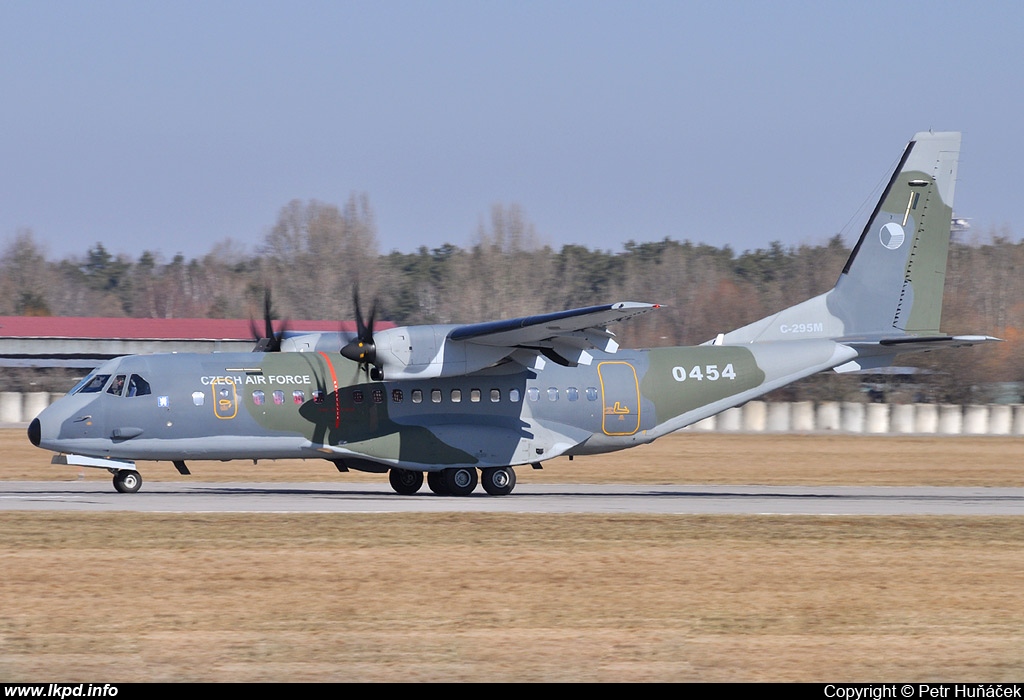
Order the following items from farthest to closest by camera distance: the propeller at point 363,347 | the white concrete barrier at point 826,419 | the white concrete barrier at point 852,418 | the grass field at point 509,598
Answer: the white concrete barrier at point 852,418
the white concrete barrier at point 826,419
the propeller at point 363,347
the grass field at point 509,598

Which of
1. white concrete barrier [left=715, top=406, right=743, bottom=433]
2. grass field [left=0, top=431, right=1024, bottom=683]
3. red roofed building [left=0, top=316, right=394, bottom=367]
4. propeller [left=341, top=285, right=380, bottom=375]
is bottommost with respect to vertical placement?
grass field [left=0, top=431, right=1024, bottom=683]

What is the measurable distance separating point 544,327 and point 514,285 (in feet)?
207

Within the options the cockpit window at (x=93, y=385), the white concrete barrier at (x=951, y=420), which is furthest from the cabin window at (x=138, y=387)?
the white concrete barrier at (x=951, y=420)

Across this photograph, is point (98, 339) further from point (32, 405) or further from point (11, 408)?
point (32, 405)

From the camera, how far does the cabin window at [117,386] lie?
71.2 feet

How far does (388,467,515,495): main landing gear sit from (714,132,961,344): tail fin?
223 inches

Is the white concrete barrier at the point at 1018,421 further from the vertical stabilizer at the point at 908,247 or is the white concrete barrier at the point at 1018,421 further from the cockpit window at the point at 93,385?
the cockpit window at the point at 93,385

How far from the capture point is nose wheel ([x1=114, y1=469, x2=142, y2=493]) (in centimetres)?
2236

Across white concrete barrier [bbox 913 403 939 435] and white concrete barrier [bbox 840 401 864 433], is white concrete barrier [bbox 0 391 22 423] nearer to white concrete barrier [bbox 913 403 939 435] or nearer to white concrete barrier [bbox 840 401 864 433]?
white concrete barrier [bbox 840 401 864 433]

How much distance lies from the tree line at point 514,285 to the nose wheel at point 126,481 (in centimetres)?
4265

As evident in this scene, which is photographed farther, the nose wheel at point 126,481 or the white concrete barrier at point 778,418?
the white concrete barrier at point 778,418

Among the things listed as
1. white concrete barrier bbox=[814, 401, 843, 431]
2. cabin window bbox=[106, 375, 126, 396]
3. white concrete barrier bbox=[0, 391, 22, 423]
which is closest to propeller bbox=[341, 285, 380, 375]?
cabin window bbox=[106, 375, 126, 396]

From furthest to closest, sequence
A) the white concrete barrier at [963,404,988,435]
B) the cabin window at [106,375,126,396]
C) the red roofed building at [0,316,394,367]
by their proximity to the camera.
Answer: the red roofed building at [0,316,394,367], the white concrete barrier at [963,404,988,435], the cabin window at [106,375,126,396]

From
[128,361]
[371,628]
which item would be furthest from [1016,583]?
[128,361]
